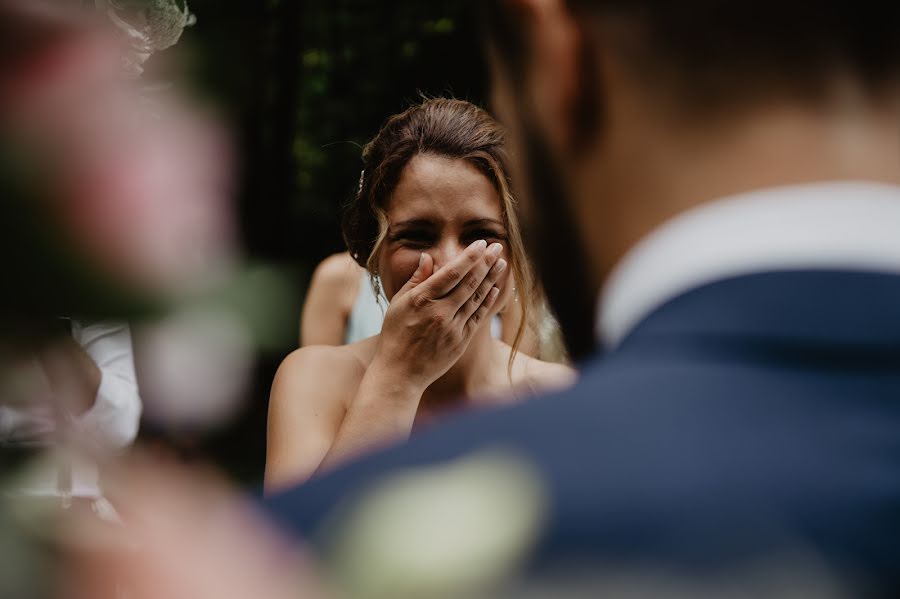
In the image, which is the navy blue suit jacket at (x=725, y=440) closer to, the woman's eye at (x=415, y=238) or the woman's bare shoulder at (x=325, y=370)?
the woman's bare shoulder at (x=325, y=370)

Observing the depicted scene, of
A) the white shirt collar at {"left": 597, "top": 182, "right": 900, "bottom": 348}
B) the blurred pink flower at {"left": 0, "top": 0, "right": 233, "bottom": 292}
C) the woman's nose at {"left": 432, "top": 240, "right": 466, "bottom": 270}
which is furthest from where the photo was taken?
the woman's nose at {"left": 432, "top": 240, "right": 466, "bottom": 270}

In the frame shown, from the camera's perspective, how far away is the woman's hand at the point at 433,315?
2.71 m

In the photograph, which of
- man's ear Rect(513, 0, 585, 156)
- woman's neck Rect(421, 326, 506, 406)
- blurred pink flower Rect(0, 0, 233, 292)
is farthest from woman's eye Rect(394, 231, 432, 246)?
blurred pink flower Rect(0, 0, 233, 292)

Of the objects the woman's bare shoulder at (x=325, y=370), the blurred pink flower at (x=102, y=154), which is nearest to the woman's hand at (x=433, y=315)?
the woman's bare shoulder at (x=325, y=370)

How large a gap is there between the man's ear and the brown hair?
6.72 ft

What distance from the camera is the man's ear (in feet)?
2.90

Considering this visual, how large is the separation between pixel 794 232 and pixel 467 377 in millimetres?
2359

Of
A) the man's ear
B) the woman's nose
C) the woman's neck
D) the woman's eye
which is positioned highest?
the man's ear

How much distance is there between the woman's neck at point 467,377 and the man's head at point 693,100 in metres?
2.13

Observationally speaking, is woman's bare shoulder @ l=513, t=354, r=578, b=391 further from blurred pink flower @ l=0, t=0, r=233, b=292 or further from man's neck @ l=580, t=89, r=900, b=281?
blurred pink flower @ l=0, t=0, r=233, b=292

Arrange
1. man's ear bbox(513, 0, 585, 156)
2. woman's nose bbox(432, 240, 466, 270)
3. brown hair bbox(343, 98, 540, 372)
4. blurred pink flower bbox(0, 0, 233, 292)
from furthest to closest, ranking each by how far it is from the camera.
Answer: brown hair bbox(343, 98, 540, 372)
woman's nose bbox(432, 240, 466, 270)
man's ear bbox(513, 0, 585, 156)
blurred pink flower bbox(0, 0, 233, 292)

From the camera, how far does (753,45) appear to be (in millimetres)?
796

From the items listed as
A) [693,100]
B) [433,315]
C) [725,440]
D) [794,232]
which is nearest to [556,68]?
[693,100]

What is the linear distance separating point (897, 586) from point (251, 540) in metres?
0.43
